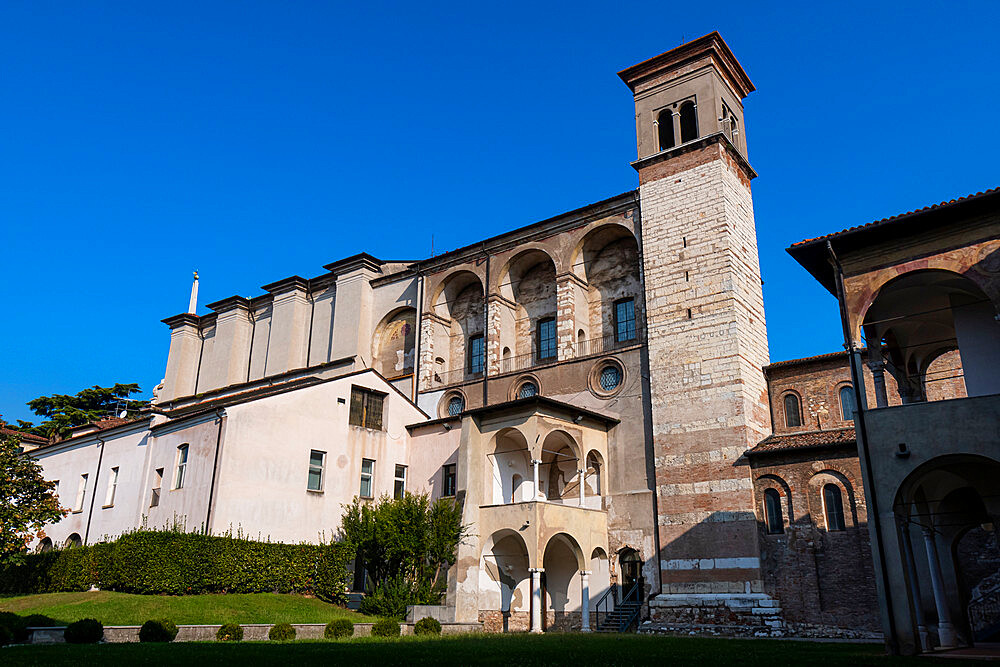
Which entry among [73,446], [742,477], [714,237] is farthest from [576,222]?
[73,446]

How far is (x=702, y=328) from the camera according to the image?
28.0 m

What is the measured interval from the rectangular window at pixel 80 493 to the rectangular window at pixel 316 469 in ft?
43.1

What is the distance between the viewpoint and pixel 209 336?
158 feet

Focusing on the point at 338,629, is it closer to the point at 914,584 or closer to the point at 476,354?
the point at 914,584

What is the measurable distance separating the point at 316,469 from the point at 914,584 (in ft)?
69.1

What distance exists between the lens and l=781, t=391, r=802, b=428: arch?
93.1ft

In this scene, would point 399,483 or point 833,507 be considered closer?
point 833,507

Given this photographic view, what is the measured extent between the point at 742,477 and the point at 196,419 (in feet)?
64.3

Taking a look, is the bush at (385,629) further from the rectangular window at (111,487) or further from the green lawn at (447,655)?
the rectangular window at (111,487)

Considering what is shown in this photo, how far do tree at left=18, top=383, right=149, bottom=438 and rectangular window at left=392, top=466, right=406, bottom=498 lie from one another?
1136 inches

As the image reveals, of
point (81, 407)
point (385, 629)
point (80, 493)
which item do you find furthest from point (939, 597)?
point (81, 407)

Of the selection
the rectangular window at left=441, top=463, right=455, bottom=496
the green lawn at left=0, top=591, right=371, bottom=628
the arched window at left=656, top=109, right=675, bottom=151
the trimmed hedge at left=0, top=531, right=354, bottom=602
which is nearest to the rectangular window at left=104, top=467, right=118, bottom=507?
the trimmed hedge at left=0, top=531, right=354, bottom=602

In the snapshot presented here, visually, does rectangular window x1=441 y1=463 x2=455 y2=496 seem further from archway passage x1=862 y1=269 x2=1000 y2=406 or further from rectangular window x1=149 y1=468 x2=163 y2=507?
archway passage x1=862 y1=269 x2=1000 y2=406

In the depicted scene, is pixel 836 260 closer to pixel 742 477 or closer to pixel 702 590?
pixel 742 477
